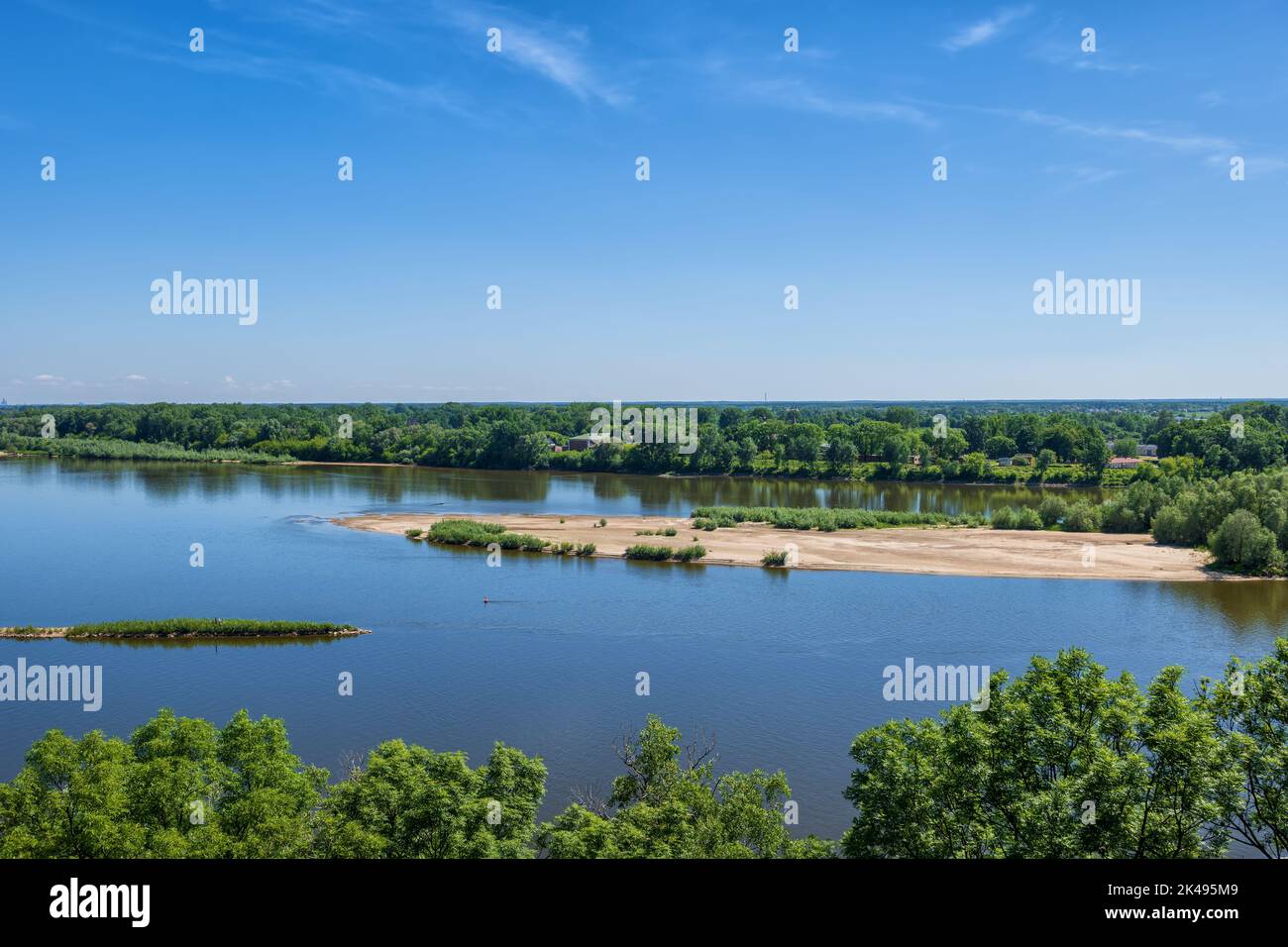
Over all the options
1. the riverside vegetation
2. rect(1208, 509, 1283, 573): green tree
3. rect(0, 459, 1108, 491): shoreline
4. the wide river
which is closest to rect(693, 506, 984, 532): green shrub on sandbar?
the riverside vegetation

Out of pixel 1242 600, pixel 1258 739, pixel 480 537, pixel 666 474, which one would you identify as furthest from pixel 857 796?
pixel 666 474

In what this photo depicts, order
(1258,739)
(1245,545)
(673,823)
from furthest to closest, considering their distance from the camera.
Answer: (1245,545) → (673,823) → (1258,739)

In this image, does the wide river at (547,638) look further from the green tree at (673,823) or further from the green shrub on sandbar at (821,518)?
the green shrub on sandbar at (821,518)

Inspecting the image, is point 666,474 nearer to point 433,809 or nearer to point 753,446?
point 753,446

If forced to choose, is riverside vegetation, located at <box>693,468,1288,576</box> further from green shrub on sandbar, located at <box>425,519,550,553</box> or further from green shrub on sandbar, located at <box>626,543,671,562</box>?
green shrub on sandbar, located at <box>425,519,550,553</box>

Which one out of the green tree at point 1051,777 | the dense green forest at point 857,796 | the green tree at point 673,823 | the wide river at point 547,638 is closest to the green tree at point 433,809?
the dense green forest at point 857,796
